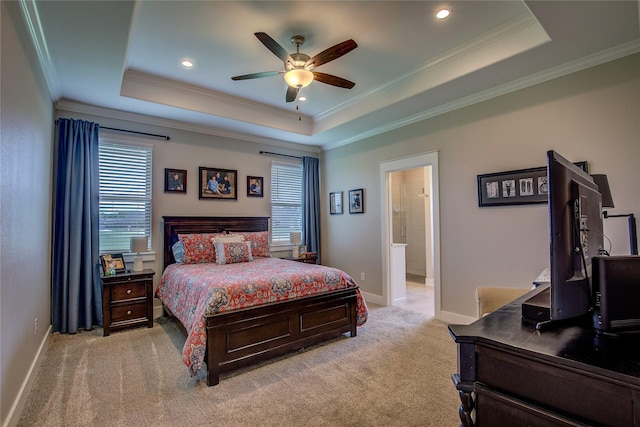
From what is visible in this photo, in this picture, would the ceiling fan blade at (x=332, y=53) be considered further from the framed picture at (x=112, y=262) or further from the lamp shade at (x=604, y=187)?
the framed picture at (x=112, y=262)

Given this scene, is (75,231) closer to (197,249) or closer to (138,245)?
(138,245)

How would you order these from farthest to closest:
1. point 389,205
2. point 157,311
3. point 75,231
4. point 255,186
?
1. point 255,186
2. point 389,205
3. point 157,311
4. point 75,231

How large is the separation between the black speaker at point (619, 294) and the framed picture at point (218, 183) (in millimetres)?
4658

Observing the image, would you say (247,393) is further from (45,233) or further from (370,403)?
(45,233)

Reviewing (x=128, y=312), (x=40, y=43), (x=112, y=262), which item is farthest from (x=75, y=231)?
(x=40, y=43)

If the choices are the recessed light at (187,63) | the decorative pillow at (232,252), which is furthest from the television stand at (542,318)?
the recessed light at (187,63)

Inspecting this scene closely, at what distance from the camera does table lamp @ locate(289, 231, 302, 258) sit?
5.40 metres

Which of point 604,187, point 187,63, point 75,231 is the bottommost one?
point 75,231

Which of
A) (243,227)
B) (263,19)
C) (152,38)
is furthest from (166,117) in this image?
(263,19)

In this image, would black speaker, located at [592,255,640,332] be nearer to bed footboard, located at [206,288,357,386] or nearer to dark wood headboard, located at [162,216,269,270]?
bed footboard, located at [206,288,357,386]

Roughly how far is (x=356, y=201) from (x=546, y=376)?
454 centimetres

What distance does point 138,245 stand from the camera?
3924mm

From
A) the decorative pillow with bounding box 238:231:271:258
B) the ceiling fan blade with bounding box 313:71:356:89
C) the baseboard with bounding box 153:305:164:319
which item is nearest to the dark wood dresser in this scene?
the ceiling fan blade with bounding box 313:71:356:89

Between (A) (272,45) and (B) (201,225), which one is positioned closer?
(A) (272,45)
